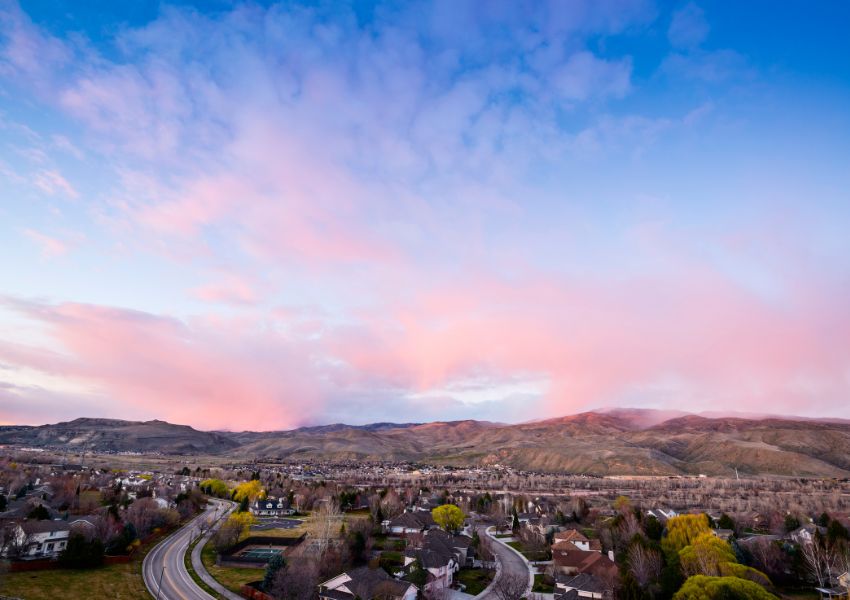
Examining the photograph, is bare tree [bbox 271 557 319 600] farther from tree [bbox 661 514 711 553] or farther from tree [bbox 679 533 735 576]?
tree [bbox 661 514 711 553]

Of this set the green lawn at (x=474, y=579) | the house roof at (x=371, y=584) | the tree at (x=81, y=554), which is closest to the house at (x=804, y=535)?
the green lawn at (x=474, y=579)

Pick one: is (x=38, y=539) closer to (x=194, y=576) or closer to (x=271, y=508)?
(x=194, y=576)

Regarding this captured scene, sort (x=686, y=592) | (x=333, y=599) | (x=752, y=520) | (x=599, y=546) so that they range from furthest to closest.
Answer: (x=752, y=520), (x=599, y=546), (x=333, y=599), (x=686, y=592)

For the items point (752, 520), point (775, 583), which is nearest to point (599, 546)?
point (775, 583)

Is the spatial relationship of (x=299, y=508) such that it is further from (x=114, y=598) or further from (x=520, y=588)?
(x=520, y=588)

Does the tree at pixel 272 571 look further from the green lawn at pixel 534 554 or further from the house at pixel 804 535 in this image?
the house at pixel 804 535

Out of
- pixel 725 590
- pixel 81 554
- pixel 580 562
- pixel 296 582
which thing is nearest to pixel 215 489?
pixel 81 554
